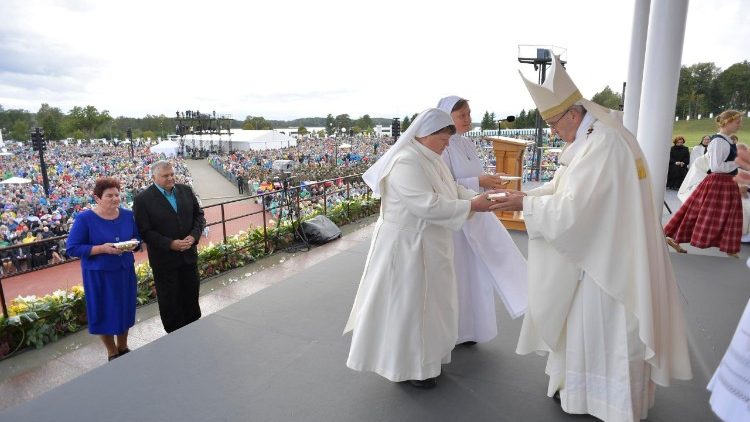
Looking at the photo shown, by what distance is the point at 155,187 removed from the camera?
12.1 ft

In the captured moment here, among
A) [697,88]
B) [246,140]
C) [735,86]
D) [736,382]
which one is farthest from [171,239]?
[246,140]

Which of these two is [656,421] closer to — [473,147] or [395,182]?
[395,182]

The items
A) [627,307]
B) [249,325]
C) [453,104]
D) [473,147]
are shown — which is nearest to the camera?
[627,307]

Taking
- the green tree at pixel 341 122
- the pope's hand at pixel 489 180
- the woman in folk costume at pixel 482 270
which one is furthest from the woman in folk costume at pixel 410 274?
the green tree at pixel 341 122

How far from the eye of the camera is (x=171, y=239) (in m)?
3.71

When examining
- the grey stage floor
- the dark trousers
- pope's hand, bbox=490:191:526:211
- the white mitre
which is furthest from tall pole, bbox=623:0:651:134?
the dark trousers

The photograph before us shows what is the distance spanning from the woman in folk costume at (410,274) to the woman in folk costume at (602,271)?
0.54 meters

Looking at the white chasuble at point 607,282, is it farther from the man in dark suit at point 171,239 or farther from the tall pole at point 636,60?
the tall pole at point 636,60

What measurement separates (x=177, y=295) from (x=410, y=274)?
7.98 ft

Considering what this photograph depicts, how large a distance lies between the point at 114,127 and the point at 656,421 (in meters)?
53.6

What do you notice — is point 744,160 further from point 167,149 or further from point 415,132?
point 167,149

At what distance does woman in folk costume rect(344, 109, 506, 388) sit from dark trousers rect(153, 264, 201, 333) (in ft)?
6.75

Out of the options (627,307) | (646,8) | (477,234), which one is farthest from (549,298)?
(646,8)

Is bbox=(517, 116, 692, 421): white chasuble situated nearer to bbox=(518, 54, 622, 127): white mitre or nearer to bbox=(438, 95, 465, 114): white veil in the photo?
bbox=(518, 54, 622, 127): white mitre
